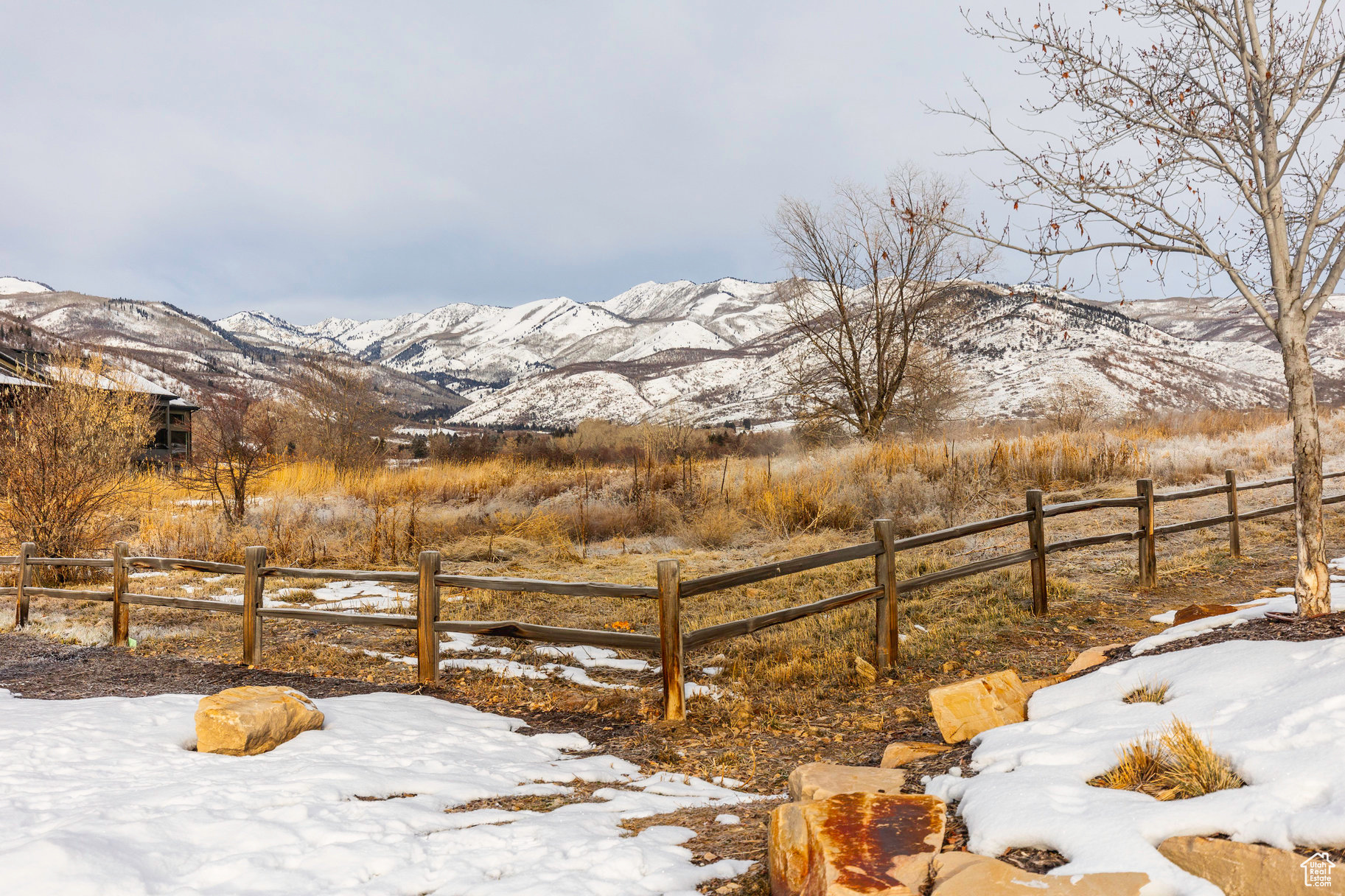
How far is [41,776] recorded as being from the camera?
3869 millimetres

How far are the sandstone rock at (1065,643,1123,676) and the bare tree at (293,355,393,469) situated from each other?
25.5 meters

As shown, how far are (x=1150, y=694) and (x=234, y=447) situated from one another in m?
17.1

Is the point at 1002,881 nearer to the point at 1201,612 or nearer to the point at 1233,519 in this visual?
the point at 1201,612

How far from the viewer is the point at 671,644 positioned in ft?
18.5

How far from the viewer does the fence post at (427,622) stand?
21.8ft

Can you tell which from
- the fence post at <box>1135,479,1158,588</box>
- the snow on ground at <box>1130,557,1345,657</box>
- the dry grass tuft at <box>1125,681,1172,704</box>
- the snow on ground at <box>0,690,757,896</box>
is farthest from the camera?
the fence post at <box>1135,479,1158,588</box>

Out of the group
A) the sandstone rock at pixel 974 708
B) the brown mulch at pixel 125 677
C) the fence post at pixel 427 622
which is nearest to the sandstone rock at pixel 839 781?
the sandstone rock at pixel 974 708

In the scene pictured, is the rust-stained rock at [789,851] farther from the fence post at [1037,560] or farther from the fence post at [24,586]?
the fence post at [24,586]

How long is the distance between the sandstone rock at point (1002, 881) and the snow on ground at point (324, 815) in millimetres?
889

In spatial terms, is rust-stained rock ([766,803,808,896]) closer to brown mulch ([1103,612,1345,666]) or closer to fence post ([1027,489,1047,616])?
brown mulch ([1103,612,1345,666])

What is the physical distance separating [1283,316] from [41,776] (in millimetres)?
7936

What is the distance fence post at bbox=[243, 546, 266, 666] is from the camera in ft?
24.5

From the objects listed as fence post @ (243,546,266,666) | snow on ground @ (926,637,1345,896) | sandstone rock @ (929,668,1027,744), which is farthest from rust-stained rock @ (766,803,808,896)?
fence post @ (243,546,266,666)

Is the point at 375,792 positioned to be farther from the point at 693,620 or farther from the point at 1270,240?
the point at 1270,240
